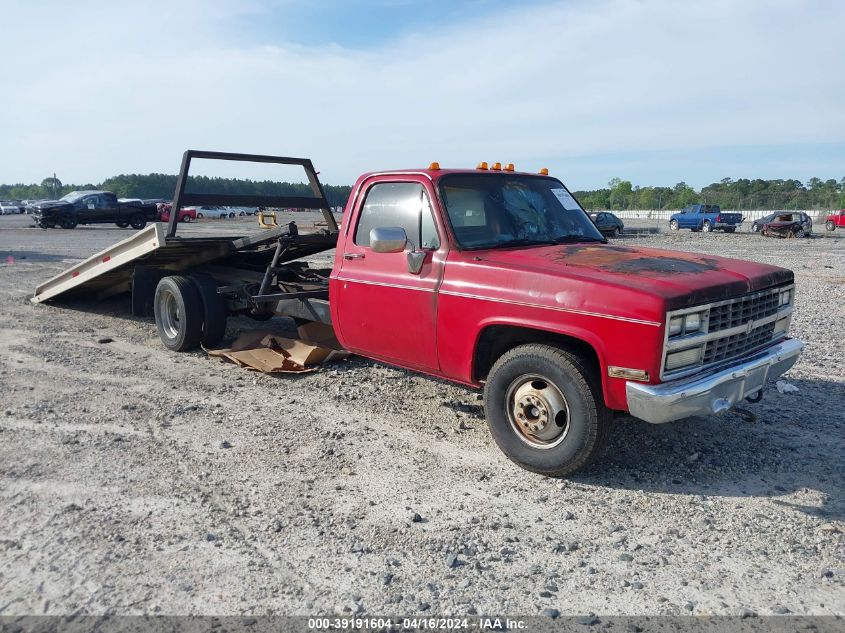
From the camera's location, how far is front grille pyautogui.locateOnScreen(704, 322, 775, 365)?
3.95 m

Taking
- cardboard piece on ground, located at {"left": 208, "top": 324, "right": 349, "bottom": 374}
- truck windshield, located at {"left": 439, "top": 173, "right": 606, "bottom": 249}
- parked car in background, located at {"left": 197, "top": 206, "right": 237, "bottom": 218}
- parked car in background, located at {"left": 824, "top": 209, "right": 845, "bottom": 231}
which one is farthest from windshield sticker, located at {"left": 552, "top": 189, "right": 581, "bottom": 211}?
parked car in background, located at {"left": 197, "top": 206, "right": 237, "bottom": 218}

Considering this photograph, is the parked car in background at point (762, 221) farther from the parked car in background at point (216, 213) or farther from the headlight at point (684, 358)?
Answer: the parked car in background at point (216, 213)

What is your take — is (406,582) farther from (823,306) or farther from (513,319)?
(823,306)

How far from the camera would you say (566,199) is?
5621mm

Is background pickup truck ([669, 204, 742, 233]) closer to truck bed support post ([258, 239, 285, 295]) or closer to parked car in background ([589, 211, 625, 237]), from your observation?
parked car in background ([589, 211, 625, 237])

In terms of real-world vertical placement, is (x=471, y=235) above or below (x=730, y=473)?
above

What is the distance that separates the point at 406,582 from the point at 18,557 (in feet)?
6.19

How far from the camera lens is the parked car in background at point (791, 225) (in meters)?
33.2

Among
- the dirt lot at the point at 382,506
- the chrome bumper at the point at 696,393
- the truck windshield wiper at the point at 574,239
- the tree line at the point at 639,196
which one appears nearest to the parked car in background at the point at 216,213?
the tree line at the point at 639,196

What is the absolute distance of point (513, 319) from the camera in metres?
4.16

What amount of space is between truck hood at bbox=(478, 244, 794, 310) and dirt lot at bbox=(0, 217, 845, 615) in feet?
3.98

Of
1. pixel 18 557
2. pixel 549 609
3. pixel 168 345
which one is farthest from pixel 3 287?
pixel 549 609

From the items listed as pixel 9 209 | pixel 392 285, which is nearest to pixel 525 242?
pixel 392 285

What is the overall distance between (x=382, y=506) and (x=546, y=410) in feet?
3.79
